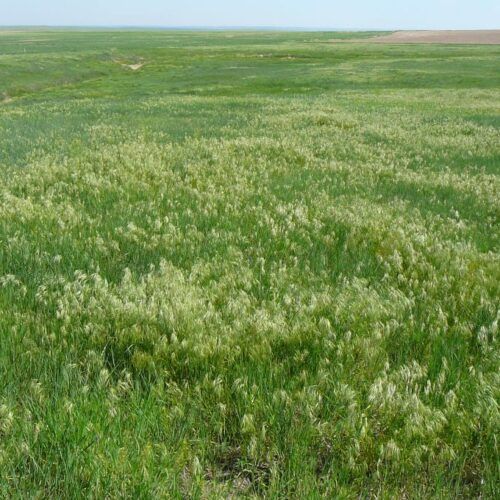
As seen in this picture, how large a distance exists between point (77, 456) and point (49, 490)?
211mm

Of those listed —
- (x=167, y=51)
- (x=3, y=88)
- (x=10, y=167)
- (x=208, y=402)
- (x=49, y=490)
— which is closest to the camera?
(x=49, y=490)

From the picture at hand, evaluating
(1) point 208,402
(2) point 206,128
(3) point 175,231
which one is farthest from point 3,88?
(1) point 208,402

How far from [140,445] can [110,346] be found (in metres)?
1.47

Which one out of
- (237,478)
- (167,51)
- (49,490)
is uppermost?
(167,51)

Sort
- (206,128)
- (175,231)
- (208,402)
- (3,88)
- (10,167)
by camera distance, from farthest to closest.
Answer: (3,88) < (206,128) < (10,167) < (175,231) < (208,402)

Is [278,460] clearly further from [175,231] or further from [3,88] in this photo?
[3,88]

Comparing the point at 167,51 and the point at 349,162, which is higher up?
the point at 167,51

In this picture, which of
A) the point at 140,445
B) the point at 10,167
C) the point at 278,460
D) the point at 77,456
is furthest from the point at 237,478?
the point at 10,167

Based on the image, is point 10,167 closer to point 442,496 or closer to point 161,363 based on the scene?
point 161,363

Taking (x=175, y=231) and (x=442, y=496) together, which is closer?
(x=442, y=496)

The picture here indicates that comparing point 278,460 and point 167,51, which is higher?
point 167,51

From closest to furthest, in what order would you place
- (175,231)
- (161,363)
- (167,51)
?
(161,363) < (175,231) < (167,51)

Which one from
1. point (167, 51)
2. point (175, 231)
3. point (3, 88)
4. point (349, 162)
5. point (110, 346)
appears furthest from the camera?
point (167, 51)

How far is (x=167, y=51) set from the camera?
5305 inches
